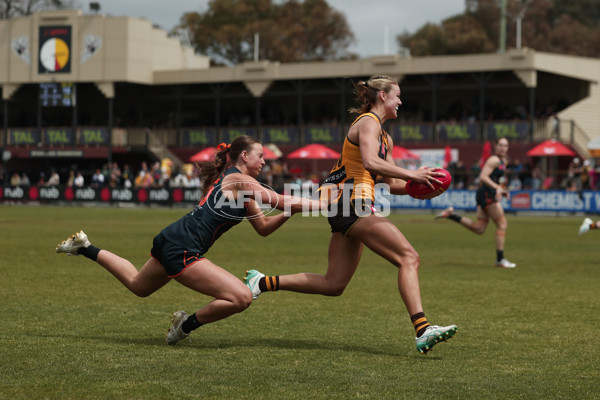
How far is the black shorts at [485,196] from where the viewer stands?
1479 cm

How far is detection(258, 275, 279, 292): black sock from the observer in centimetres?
769

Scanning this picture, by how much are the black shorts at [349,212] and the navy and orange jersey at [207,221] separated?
0.77 m

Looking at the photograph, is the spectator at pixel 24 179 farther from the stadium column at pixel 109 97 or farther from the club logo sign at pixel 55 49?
the club logo sign at pixel 55 49

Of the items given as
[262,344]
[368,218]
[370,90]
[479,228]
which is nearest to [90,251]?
[262,344]

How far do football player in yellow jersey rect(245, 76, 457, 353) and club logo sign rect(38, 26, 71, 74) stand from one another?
49.2 meters

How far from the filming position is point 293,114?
55.9m

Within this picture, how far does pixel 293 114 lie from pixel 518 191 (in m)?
24.2

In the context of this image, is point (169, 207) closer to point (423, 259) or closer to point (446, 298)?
point (423, 259)

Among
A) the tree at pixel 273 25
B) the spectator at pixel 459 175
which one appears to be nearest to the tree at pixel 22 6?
the tree at pixel 273 25

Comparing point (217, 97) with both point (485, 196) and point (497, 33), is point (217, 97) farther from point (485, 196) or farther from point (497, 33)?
point (485, 196)

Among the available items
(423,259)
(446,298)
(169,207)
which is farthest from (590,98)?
(446,298)

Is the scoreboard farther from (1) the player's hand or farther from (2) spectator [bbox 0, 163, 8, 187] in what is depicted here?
(1) the player's hand

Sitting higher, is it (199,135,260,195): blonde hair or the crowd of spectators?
(199,135,260,195): blonde hair

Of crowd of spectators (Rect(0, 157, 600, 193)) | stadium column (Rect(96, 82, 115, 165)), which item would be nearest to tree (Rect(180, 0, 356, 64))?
stadium column (Rect(96, 82, 115, 165))
